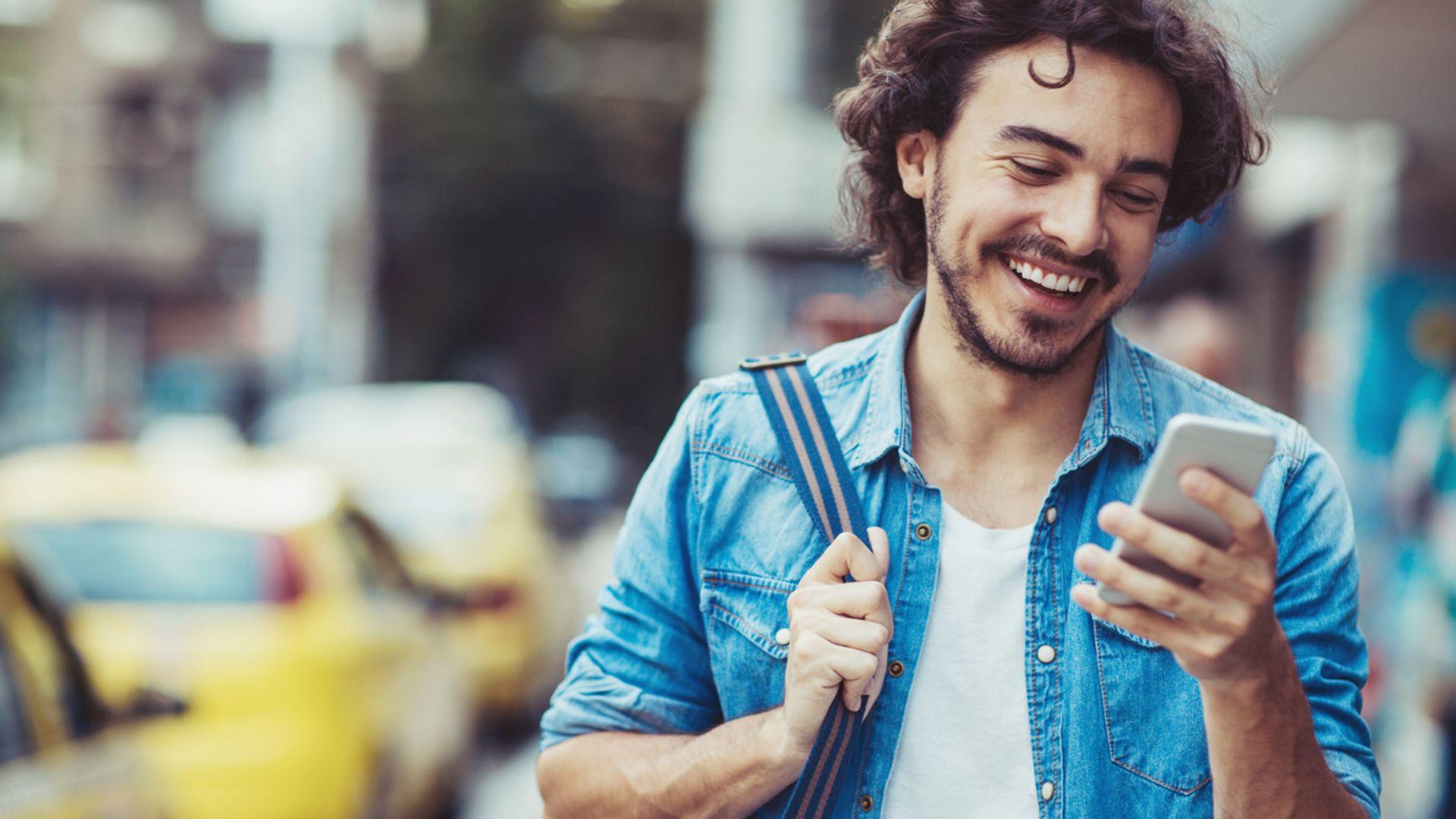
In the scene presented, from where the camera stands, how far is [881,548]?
2.10 meters

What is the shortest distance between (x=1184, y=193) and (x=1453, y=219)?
295 inches

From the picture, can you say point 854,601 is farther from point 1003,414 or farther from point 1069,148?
point 1069,148

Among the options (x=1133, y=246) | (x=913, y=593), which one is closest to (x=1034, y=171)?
(x=1133, y=246)

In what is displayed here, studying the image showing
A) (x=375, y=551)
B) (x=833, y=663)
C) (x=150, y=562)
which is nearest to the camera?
(x=833, y=663)

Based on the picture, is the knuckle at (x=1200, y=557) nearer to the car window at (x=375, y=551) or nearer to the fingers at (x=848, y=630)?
the fingers at (x=848, y=630)

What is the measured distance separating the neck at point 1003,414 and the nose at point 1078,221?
190 millimetres

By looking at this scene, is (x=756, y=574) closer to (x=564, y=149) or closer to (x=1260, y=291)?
(x=1260, y=291)

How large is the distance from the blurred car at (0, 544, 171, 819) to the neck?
90.8 inches

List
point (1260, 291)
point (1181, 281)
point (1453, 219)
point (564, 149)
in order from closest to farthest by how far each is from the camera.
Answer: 1. point (1453, 219)
2. point (1260, 291)
3. point (1181, 281)
4. point (564, 149)

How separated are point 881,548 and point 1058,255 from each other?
→ 18.9 inches

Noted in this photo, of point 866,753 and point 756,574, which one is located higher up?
point 756,574

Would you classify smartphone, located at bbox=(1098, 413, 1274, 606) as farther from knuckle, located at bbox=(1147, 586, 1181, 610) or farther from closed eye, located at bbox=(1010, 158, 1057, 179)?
closed eye, located at bbox=(1010, 158, 1057, 179)

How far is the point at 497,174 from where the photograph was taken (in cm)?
3438

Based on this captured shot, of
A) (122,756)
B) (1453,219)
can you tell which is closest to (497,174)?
(1453,219)
